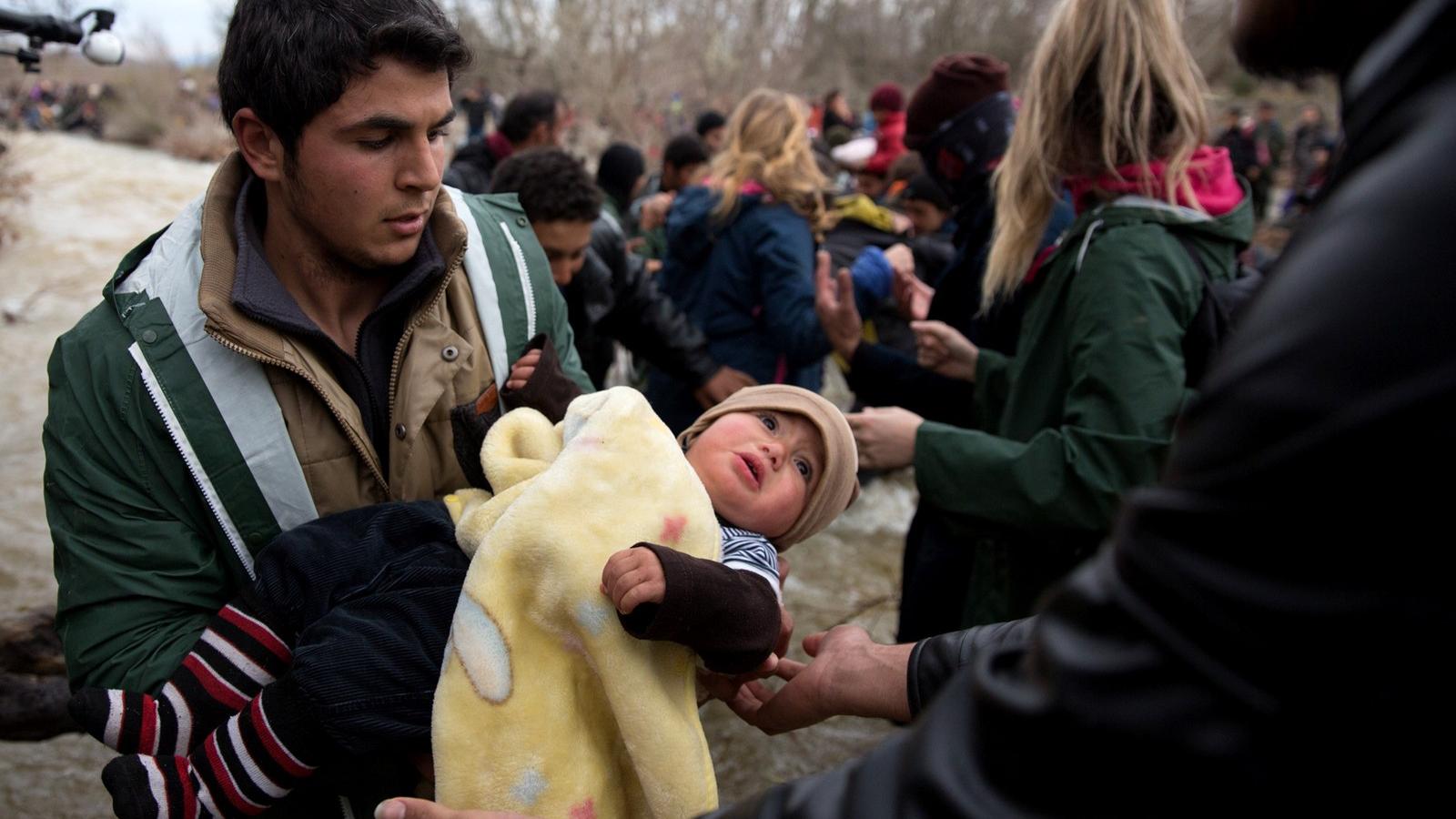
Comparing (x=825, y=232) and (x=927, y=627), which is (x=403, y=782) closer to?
(x=927, y=627)

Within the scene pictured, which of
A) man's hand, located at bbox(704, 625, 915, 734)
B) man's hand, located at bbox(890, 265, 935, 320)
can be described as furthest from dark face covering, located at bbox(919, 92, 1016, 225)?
man's hand, located at bbox(704, 625, 915, 734)

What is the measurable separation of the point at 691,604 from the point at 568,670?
0.89ft

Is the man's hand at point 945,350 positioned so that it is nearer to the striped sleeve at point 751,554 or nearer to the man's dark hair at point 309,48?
the striped sleeve at point 751,554

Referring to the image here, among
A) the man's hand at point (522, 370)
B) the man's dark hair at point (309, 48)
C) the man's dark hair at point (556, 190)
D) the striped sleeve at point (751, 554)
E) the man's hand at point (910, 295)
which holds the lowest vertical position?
the man's hand at point (910, 295)

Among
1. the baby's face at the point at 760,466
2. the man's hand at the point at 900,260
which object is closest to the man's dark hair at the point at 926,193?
the man's hand at the point at 900,260

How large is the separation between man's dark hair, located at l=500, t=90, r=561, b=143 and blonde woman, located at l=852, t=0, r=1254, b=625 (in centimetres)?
362

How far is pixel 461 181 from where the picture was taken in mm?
5594

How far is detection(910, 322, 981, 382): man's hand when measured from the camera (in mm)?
3221

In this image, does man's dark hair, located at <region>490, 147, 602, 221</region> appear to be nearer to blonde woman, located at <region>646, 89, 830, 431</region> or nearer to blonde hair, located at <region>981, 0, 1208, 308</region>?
blonde woman, located at <region>646, 89, 830, 431</region>

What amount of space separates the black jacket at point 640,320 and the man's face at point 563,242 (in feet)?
1.02

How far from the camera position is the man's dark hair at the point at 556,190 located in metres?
3.69

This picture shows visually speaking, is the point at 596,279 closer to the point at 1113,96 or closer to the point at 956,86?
the point at 956,86

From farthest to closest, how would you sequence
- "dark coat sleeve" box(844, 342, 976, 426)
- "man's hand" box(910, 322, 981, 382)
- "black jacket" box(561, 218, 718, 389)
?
"black jacket" box(561, 218, 718, 389)
"dark coat sleeve" box(844, 342, 976, 426)
"man's hand" box(910, 322, 981, 382)

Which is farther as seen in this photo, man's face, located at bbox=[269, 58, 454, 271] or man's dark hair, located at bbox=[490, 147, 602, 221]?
man's dark hair, located at bbox=[490, 147, 602, 221]
